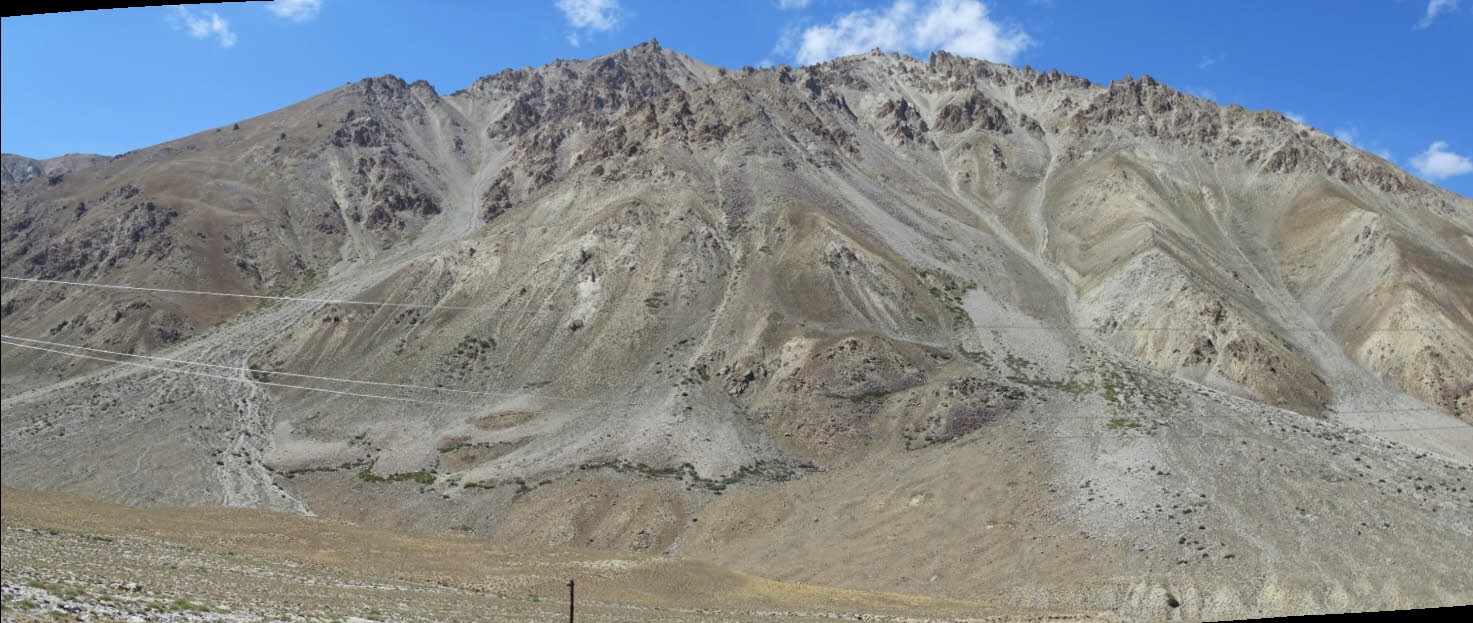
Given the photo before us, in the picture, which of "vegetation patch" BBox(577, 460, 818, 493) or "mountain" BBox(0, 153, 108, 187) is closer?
"vegetation patch" BBox(577, 460, 818, 493)

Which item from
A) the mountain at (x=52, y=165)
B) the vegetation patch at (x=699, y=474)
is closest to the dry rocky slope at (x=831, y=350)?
the vegetation patch at (x=699, y=474)

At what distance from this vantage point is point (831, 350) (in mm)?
67938

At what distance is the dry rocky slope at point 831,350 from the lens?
135ft

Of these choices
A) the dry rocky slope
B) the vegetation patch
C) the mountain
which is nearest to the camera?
the dry rocky slope

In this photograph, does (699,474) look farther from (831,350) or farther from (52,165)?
(52,165)

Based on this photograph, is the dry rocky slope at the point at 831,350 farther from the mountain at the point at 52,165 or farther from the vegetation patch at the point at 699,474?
the mountain at the point at 52,165

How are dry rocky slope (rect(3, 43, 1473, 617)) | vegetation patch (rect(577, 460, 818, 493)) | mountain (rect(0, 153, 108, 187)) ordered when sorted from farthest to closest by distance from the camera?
mountain (rect(0, 153, 108, 187)), vegetation patch (rect(577, 460, 818, 493)), dry rocky slope (rect(3, 43, 1473, 617))

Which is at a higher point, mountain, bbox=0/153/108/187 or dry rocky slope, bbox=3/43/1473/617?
mountain, bbox=0/153/108/187

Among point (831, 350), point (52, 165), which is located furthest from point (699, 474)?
point (52, 165)

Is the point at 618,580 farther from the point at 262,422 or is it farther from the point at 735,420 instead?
the point at 262,422

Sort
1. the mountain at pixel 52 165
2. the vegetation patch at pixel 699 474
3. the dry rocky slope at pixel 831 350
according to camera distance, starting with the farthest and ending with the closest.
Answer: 1. the mountain at pixel 52 165
2. the vegetation patch at pixel 699 474
3. the dry rocky slope at pixel 831 350

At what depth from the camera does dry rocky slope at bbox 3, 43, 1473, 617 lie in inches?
1624

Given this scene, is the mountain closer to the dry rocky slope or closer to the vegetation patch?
the dry rocky slope

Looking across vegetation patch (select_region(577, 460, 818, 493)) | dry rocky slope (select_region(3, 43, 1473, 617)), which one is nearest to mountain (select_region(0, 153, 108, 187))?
dry rocky slope (select_region(3, 43, 1473, 617))
